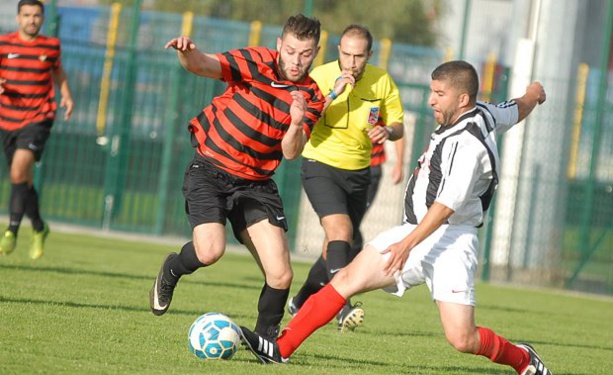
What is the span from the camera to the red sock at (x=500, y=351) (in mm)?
6211

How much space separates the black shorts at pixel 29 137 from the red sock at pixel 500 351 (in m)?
5.86

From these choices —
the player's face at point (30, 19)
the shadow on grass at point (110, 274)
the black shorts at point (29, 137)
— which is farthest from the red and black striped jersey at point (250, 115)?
the player's face at point (30, 19)

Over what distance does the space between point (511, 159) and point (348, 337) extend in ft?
29.1

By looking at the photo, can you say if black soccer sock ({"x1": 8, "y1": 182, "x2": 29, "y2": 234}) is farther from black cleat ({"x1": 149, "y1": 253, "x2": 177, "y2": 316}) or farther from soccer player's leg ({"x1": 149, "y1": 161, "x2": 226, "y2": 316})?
soccer player's leg ({"x1": 149, "y1": 161, "x2": 226, "y2": 316})

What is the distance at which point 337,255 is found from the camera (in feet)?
27.7

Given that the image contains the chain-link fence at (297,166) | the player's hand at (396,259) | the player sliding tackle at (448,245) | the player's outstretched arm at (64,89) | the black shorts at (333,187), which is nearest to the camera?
the player's hand at (396,259)

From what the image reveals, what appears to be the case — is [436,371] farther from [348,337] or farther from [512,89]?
[512,89]

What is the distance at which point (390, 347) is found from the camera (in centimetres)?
775

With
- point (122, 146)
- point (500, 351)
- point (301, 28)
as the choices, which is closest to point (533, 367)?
point (500, 351)

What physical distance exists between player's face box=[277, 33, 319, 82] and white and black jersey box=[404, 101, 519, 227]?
93 cm

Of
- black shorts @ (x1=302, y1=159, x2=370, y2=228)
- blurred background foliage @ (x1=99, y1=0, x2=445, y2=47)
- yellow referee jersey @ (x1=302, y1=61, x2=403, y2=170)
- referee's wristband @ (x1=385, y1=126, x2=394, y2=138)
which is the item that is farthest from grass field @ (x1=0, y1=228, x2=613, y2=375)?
blurred background foliage @ (x1=99, y1=0, x2=445, y2=47)

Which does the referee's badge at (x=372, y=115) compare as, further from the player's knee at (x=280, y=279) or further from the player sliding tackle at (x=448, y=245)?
the player sliding tackle at (x=448, y=245)

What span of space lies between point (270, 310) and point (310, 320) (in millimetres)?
669

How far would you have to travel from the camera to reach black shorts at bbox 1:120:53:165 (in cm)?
1088
